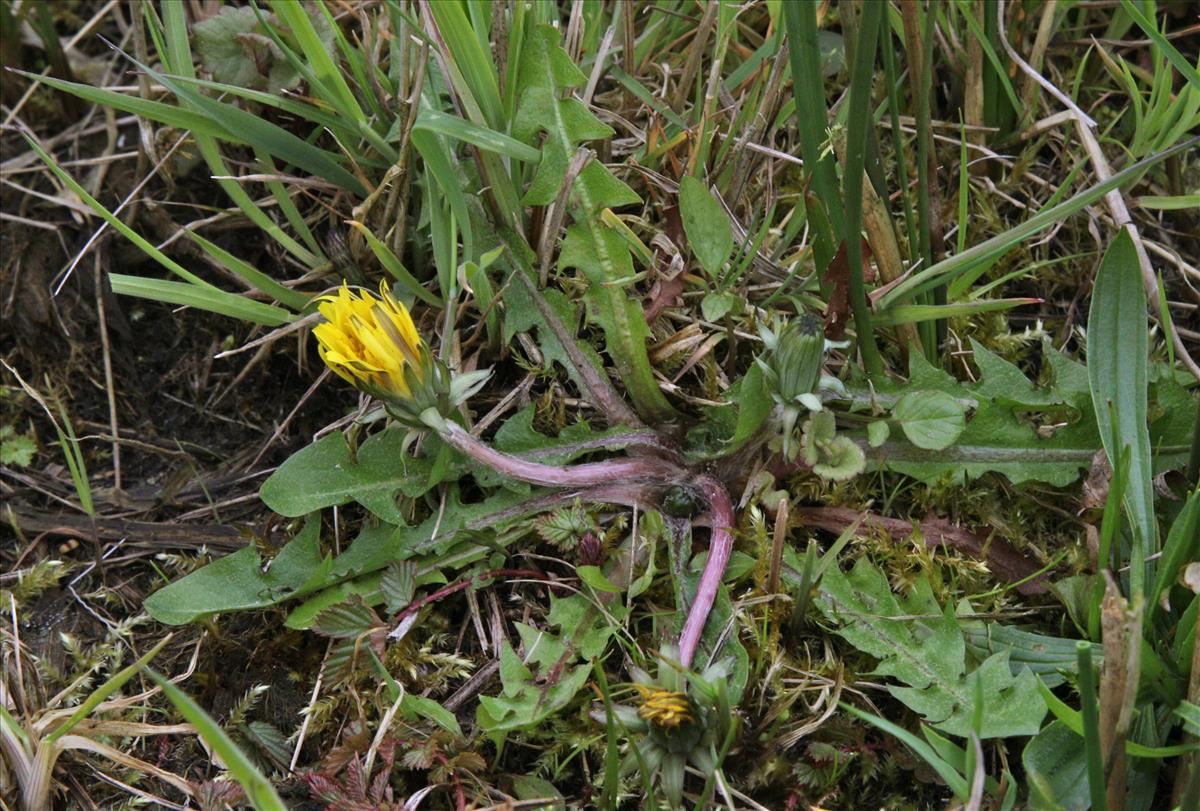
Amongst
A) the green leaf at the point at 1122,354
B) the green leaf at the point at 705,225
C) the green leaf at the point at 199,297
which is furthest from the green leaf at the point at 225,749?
the green leaf at the point at 1122,354

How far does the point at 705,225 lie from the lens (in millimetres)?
2018

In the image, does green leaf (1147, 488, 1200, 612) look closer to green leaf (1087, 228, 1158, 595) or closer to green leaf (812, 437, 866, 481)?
green leaf (1087, 228, 1158, 595)

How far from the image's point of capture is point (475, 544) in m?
2.04

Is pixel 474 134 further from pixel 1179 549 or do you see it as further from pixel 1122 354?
pixel 1179 549

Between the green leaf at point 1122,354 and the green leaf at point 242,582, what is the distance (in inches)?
58.8

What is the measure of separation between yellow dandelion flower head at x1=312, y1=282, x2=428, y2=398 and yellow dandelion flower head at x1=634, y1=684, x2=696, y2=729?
698 mm

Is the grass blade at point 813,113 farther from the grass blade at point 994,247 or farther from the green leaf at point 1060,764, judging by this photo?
the green leaf at point 1060,764

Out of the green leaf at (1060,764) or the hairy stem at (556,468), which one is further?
the hairy stem at (556,468)

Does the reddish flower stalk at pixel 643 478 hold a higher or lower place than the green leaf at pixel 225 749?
lower

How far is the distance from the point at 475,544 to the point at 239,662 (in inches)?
21.2

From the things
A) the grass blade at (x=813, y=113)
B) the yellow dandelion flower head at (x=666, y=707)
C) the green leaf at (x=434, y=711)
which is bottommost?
the green leaf at (x=434, y=711)

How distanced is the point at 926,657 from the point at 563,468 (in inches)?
29.7

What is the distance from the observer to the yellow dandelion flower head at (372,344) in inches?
70.8

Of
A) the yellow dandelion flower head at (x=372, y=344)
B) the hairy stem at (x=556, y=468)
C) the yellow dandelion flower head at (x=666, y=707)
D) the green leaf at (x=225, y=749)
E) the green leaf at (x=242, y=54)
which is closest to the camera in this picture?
the green leaf at (x=225, y=749)
